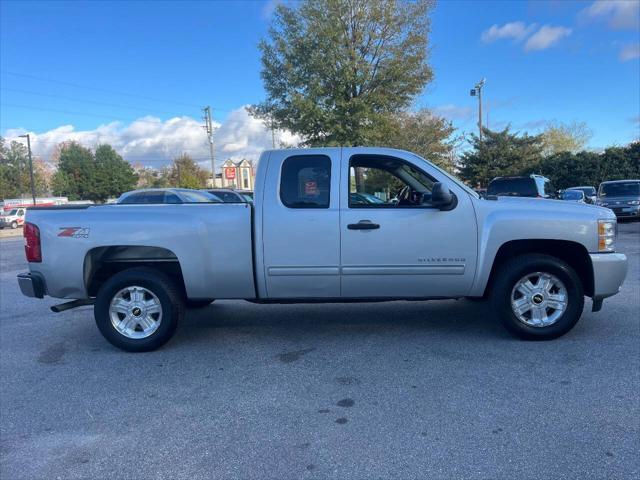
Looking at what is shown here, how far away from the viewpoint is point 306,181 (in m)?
4.80

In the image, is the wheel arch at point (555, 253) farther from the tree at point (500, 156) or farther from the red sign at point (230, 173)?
the red sign at point (230, 173)

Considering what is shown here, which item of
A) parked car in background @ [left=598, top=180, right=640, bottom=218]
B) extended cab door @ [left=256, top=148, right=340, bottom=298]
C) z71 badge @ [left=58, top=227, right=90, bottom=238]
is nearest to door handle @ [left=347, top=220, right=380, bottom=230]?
extended cab door @ [left=256, top=148, right=340, bottom=298]

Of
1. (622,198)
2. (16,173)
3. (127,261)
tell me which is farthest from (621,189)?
(16,173)

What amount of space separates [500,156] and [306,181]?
1355 inches

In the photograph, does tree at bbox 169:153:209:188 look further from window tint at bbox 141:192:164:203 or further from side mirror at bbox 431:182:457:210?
side mirror at bbox 431:182:457:210

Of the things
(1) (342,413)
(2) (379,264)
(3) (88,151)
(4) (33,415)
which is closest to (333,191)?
(2) (379,264)

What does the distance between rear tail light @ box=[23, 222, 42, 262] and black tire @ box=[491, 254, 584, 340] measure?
4.46m

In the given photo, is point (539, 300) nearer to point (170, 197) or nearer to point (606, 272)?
point (606, 272)

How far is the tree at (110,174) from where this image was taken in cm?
7419

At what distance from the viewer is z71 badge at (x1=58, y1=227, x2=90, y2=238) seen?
15.4 ft

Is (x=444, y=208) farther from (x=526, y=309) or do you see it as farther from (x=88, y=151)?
(x=88, y=151)

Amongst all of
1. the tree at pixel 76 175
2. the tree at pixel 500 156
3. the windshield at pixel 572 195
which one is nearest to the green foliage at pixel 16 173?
the tree at pixel 76 175

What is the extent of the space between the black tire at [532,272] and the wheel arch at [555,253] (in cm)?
12

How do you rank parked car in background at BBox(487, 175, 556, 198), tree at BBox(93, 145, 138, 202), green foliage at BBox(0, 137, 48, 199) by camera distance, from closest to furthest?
1. parked car in background at BBox(487, 175, 556, 198)
2. tree at BBox(93, 145, 138, 202)
3. green foliage at BBox(0, 137, 48, 199)
